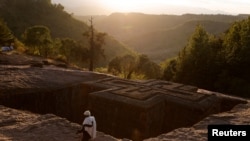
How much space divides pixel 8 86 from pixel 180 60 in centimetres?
2391

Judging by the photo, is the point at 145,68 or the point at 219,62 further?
the point at 145,68

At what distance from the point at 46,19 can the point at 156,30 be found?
58.1m

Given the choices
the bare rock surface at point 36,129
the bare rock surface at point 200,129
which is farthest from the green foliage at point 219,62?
the bare rock surface at point 36,129

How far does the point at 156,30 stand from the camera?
433 feet

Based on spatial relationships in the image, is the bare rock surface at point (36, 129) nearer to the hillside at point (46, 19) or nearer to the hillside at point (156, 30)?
the hillside at point (46, 19)

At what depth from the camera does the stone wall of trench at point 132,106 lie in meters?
13.2

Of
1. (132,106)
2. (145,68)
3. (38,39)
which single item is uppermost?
(38,39)

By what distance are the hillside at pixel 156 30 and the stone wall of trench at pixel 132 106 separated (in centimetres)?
8044

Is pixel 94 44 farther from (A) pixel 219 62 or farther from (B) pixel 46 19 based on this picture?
(B) pixel 46 19

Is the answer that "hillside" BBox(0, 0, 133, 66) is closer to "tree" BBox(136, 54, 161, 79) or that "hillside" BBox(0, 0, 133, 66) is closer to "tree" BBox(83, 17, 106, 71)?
"tree" BBox(83, 17, 106, 71)

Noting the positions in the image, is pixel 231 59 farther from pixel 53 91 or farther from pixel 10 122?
pixel 10 122

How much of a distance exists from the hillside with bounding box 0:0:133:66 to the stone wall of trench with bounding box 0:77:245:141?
6203 cm

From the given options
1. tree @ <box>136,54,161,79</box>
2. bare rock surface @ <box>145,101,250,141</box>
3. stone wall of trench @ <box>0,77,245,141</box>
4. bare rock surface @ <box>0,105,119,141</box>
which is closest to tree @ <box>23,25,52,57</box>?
tree @ <box>136,54,161,79</box>

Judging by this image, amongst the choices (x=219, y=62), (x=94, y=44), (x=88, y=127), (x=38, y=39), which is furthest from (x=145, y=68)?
(x=88, y=127)
